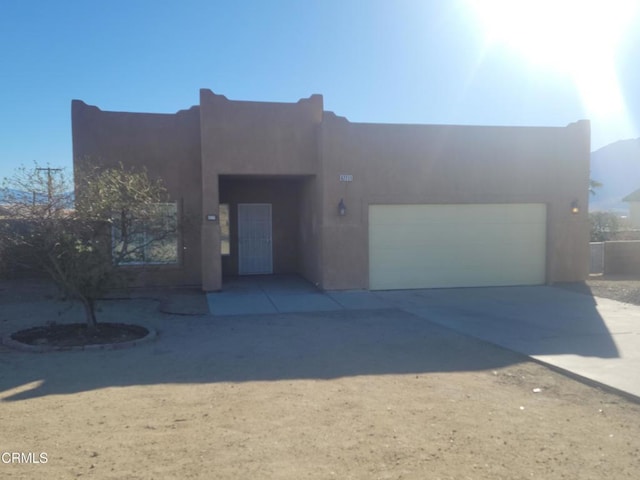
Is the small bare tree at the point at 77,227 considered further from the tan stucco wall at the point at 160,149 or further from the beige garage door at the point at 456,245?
the beige garage door at the point at 456,245

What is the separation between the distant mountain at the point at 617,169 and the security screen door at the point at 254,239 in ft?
343

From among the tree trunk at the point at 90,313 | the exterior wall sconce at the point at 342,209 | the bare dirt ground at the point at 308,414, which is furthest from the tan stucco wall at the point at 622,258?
the tree trunk at the point at 90,313

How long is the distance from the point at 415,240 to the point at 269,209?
16.9ft

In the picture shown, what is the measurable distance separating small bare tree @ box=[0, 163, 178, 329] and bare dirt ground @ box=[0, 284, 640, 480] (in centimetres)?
141

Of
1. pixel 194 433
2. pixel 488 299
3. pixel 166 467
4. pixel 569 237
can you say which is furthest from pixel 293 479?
pixel 569 237

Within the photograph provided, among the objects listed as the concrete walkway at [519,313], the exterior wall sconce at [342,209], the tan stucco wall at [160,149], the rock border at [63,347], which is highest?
the tan stucco wall at [160,149]

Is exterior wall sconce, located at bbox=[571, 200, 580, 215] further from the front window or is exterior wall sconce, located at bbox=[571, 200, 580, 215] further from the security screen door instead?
the front window

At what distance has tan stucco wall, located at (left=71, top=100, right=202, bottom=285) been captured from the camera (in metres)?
14.6

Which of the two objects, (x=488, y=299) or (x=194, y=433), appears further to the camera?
(x=488, y=299)

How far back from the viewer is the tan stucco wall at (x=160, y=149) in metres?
14.6

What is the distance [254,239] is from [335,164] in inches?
189

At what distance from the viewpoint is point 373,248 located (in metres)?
14.3

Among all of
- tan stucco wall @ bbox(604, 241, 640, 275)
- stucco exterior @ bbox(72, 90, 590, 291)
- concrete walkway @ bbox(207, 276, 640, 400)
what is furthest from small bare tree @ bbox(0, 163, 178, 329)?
tan stucco wall @ bbox(604, 241, 640, 275)

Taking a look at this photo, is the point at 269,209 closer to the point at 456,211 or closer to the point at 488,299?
the point at 456,211
